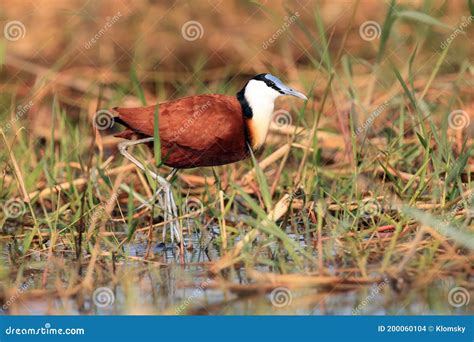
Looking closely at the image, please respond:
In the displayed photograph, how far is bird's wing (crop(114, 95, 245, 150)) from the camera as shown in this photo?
223 inches

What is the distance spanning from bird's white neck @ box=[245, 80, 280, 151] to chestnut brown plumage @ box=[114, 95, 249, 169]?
0.06m

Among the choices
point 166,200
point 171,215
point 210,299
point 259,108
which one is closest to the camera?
point 210,299

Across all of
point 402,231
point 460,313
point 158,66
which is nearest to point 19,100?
point 158,66

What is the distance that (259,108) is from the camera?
19.4 feet

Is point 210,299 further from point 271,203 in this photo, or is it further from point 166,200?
point 166,200

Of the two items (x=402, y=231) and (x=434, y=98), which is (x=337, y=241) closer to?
(x=402, y=231)

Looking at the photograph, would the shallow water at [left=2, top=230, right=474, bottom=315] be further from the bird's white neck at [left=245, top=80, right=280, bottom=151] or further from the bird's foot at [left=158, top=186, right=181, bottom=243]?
the bird's white neck at [left=245, top=80, right=280, bottom=151]

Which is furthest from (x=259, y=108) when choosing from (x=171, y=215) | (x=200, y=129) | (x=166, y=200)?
(x=171, y=215)

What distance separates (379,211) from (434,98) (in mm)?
2129

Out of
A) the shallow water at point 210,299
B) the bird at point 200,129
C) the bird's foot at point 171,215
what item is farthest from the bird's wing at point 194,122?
the shallow water at point 210,299

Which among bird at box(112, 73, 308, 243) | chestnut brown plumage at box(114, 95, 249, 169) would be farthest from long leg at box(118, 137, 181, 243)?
chestnut brown plumage at box(114, 95, 249, 169)

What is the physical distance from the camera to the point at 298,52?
9.75m

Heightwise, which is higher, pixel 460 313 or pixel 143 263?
pixel 143 263

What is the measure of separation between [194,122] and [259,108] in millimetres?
451
